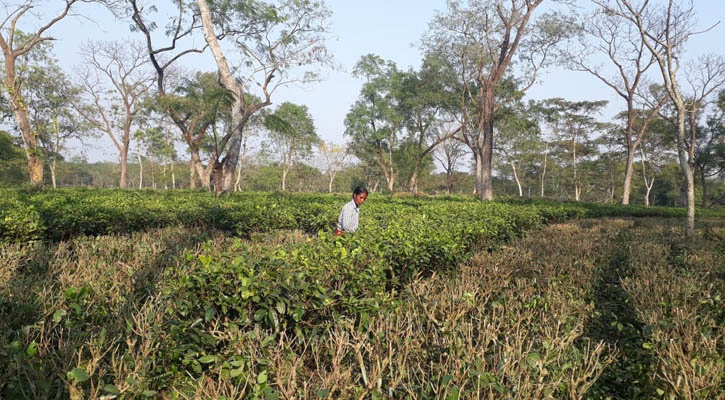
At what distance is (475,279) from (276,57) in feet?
49.0

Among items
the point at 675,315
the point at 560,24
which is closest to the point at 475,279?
the point at 675,315

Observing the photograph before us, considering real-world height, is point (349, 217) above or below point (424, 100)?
below

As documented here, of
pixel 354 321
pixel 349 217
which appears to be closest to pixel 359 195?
pixel 349 217

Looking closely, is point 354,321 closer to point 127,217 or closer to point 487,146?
point 127,217

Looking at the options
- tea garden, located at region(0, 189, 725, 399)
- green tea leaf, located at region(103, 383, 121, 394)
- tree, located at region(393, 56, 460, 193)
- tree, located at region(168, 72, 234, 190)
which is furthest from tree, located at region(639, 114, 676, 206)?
green tea leaf, located at region(103, 383, 121, 394)

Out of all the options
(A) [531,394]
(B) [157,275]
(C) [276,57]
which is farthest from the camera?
(C) [276,57]

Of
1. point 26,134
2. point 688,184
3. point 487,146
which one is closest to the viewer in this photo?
point 688,184

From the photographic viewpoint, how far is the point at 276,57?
51.6 ft

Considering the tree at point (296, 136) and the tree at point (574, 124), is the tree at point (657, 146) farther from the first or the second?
the tree at point (296, 136)

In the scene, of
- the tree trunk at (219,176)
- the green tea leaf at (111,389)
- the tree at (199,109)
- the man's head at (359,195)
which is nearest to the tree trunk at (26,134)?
the tree at (199,109)

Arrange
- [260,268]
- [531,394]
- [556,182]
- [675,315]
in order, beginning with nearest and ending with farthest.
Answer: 1. [531,394]
2. [260,268]
3. [675,315]
4. [556,182]

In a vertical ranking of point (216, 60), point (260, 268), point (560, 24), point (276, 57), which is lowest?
point (260, 268)

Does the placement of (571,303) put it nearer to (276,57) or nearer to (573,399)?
(573,399)

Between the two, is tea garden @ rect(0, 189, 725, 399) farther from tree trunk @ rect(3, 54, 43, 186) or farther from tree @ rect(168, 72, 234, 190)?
tree trunk @ rect(3, 54, 43, 186)
